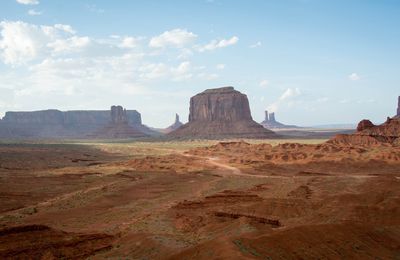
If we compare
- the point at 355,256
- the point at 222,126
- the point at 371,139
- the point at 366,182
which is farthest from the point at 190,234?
the point at 222,126

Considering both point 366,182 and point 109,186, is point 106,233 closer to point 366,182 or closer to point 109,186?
point 109,186

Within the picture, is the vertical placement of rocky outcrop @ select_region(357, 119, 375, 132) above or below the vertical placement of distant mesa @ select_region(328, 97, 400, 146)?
above

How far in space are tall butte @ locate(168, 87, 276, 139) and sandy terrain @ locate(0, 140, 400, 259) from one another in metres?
106

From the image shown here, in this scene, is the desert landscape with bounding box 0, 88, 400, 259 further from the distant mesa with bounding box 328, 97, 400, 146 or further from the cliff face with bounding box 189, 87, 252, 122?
the cliff face with bounding box 189, 87, 252, 122

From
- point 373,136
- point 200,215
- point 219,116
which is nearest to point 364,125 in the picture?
point 373,136

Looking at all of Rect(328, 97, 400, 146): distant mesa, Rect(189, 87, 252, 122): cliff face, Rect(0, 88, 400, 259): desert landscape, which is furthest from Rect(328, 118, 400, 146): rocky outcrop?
Rect(189, 87, 252, 122): cliff face

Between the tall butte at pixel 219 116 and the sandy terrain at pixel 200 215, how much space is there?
106 m

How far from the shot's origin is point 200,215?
21.3m

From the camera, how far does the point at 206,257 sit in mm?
11797

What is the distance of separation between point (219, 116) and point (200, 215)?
474 ft

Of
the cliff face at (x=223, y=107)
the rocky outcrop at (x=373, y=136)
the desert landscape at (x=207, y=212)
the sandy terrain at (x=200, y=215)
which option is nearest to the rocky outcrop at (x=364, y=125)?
the rocky outcrop at (x=373, y=136)

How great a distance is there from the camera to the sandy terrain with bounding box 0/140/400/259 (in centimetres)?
1443

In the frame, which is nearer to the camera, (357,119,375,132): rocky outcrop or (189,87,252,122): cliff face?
(357,119,375,132): rocky outcrop

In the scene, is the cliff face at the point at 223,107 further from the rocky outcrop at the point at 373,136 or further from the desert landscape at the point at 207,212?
the desert landscape at the point at 207,212
